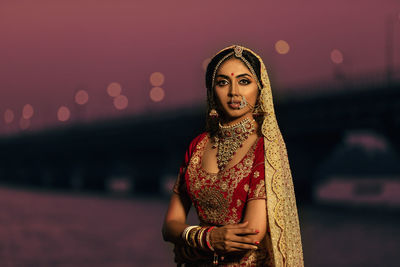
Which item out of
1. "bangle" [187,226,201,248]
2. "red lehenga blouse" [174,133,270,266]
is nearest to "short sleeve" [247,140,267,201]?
"red lehenga blouse" [174,133,270,266]

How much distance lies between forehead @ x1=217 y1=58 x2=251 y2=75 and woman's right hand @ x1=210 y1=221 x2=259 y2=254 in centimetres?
103

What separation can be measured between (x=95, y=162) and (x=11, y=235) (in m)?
44.9

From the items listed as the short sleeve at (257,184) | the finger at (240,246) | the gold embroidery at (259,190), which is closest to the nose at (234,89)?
the short sleeve at (257,184)

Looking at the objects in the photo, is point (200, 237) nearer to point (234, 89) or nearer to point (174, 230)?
point (174, 230)

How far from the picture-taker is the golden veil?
14.0 feet

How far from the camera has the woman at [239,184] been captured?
422 cm

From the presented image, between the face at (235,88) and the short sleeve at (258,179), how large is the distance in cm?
33

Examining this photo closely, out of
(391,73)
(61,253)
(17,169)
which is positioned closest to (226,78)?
(61,253)

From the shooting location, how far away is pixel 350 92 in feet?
130

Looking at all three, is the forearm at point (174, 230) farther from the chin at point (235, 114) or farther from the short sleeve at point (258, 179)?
the chin at point (235, 114)

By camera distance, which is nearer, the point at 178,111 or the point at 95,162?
the point at 178,111

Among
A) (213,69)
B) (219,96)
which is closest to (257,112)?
(219,96)

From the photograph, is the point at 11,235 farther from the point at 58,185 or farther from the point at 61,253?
the point at 58,185

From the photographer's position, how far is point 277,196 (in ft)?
14.0
